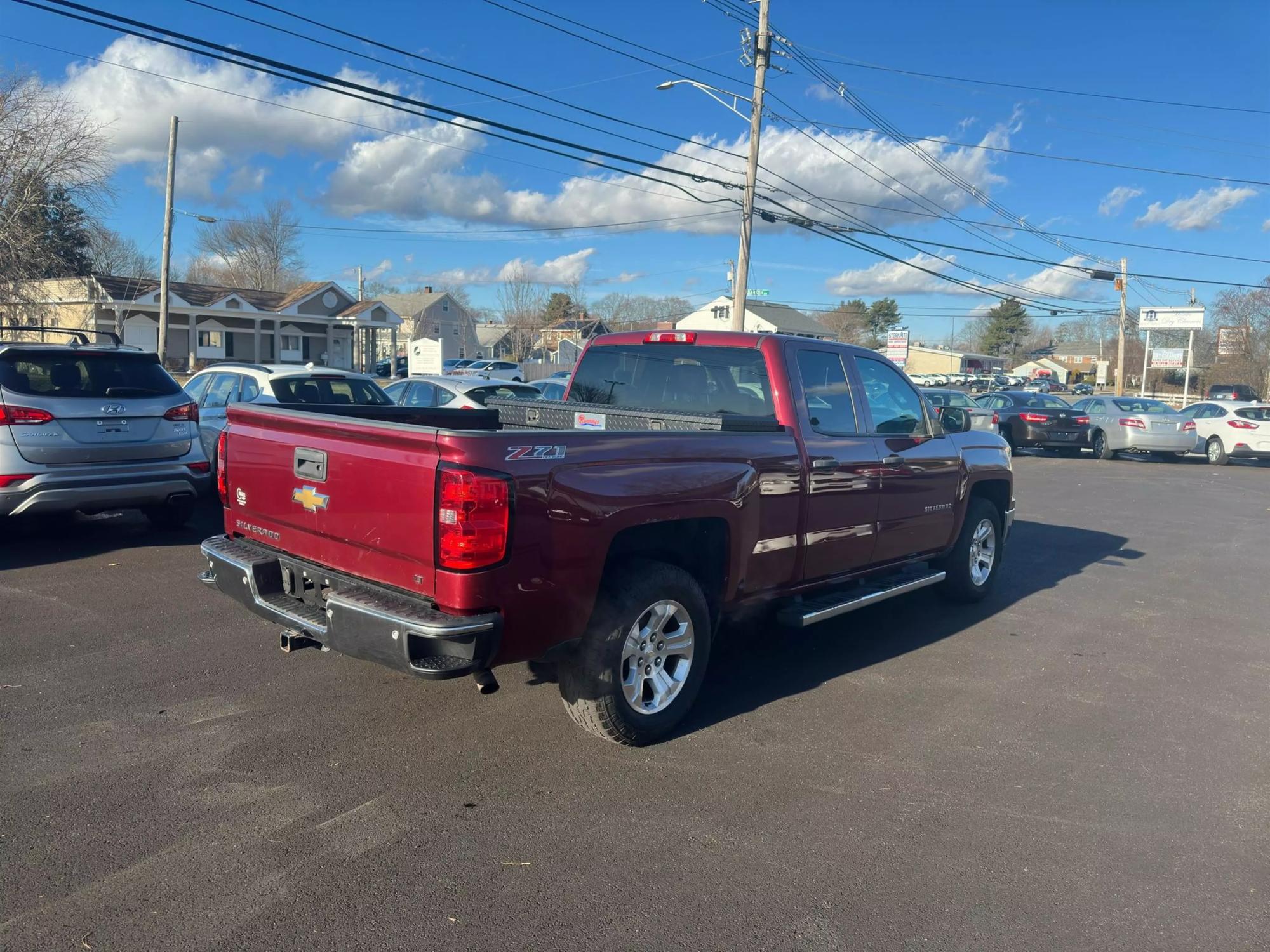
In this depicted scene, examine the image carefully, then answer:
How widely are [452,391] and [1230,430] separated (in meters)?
18.7

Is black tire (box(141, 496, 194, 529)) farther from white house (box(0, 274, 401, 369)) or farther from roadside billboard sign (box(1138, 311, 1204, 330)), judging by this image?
roadside billboard sign (box(1138, 311, 1204, 330))

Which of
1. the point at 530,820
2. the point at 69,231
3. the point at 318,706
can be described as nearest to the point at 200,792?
the point at 318,706

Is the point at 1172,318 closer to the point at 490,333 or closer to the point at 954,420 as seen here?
the point at 954,420

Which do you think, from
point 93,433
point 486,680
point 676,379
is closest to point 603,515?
point 486,680

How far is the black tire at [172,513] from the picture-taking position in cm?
795

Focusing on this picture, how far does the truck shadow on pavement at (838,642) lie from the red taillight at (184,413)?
16.6ft

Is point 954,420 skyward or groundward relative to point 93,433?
skyward

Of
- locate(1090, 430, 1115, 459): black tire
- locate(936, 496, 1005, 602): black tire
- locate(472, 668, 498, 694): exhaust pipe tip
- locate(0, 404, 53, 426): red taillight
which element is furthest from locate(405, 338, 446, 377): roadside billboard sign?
locate(472, 668, 498, 694): exhaust pipe tip

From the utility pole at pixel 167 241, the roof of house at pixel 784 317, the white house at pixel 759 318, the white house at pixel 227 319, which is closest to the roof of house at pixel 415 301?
the white house at pixel 227 319

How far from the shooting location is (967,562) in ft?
23.5

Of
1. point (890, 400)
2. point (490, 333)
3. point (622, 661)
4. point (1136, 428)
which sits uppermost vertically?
point (490, 333)

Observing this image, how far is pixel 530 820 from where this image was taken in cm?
366

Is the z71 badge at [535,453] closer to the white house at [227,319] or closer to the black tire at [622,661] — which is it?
the black tire at [622,661]

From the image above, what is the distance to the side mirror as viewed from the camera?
692cm
